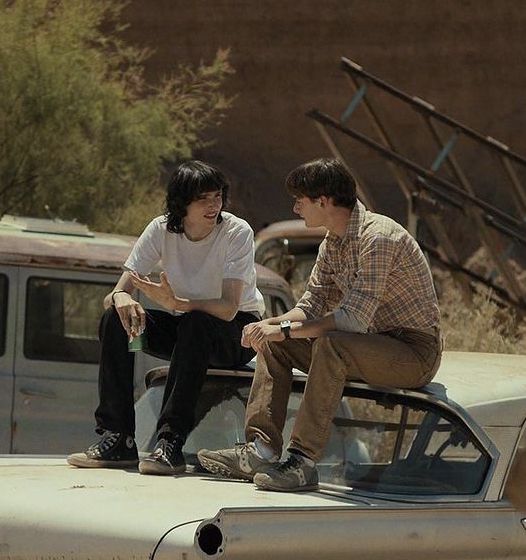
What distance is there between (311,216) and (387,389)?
648mm

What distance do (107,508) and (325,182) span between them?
1.46 meters

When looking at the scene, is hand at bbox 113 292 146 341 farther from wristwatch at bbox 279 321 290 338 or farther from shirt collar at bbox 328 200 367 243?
shirt collar at bbox 328 200 367 243

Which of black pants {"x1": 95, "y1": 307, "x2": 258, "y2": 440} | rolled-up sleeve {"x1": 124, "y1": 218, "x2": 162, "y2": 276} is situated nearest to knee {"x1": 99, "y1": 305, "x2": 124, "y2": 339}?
black pants {"x1": 95, "y1": 307, "x2": 258, "y2": 440}

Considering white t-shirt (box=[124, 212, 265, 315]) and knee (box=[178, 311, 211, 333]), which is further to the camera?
white t-shirt (box=[124, 212, 265, 315])

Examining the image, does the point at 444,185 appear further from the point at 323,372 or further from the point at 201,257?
the point at 323,372

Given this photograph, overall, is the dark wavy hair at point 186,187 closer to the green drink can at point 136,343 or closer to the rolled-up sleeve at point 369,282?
the green drink can at point 136,343

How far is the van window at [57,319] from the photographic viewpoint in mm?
8969

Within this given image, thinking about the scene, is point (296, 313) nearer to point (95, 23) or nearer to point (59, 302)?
point (59, 302)

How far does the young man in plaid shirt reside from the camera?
15.7 ft

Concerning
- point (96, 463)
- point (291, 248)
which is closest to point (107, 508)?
point (96, 463)

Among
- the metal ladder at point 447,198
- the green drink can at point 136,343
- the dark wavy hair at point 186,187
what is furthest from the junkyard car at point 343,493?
the metal ladder at point 447,198

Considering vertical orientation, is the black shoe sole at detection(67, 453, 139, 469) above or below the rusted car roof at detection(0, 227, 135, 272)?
below

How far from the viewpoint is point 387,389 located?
5000 mm

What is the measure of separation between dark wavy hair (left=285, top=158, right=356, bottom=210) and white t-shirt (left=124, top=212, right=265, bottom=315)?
0.55 meters
